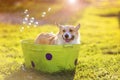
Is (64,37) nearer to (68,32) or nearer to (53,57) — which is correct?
(68,32)

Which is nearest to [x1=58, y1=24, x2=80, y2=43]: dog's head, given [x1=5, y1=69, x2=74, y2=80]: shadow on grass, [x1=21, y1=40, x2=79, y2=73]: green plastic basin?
[x1=21, y1=40, x2=79, y2=73]: green plastic basin

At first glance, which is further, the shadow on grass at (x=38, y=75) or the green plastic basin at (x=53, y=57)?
the green plastic basin at (x=53, y=57)

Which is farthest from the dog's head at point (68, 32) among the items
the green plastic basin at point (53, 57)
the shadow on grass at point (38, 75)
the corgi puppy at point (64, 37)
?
the shadow on grass at point (38, 75)

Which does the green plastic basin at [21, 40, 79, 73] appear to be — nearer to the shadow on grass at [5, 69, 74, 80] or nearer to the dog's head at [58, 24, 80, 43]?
the shadow on grass at [5, 69, 74, 80]

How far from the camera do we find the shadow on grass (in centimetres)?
764

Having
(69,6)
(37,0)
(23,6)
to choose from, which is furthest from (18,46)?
(37,0)

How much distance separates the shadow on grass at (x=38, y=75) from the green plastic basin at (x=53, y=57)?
0.09m

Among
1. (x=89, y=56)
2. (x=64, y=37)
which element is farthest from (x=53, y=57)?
(x=89, y=56)

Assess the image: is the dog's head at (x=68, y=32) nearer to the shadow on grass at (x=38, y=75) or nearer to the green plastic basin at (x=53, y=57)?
the green plastic basin at (x=53, y=57)

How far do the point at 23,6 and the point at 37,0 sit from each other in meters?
4.42

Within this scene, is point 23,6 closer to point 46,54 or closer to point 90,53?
point 90,53

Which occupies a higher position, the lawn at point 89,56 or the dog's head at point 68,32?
the dog's head at point 68,32

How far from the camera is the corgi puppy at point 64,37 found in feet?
25.7

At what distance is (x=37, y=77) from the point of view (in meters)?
7.70
